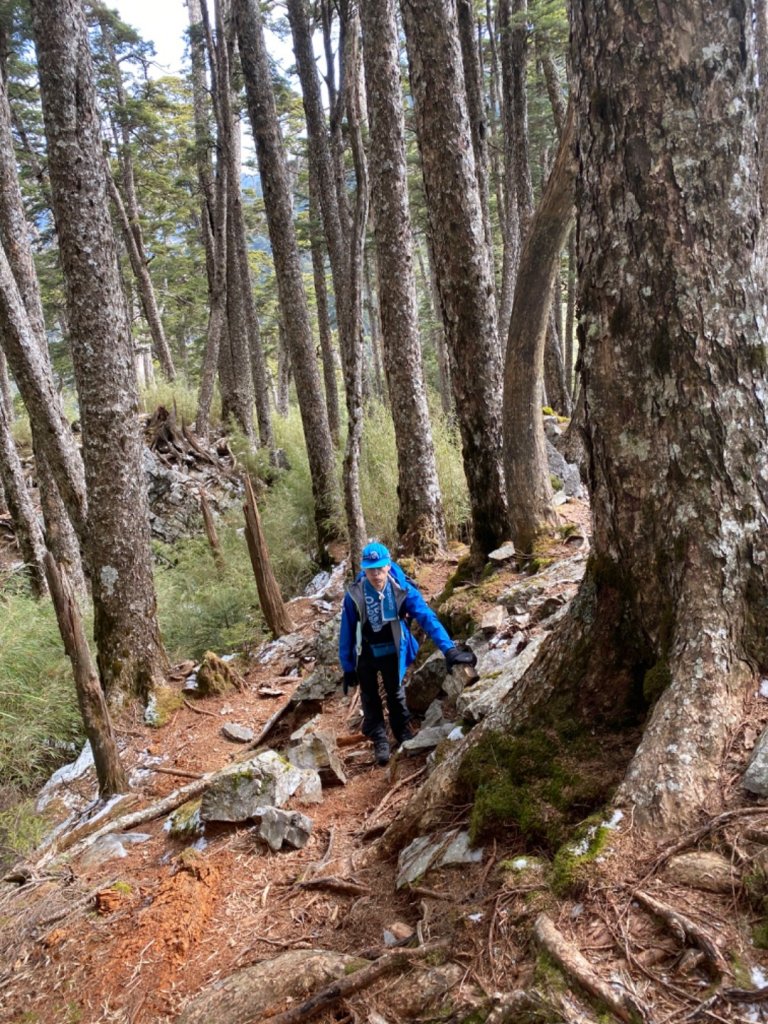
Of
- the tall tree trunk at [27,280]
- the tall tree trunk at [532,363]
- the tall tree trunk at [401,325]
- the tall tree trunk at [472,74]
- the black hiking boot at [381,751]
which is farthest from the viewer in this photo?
the tall tree trunk at [472,74]

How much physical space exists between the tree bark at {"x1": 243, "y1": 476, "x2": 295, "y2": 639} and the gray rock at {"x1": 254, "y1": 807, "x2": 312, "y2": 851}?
4.67 meters

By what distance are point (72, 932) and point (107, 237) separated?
19.7 feet

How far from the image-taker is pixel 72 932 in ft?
11.4

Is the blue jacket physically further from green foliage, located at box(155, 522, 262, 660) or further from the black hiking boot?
green foliage, located at box(155, 522, 262, 660)

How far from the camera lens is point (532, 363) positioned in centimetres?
564

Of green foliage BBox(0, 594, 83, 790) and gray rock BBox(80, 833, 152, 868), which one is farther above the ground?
green foliage BBox(0, 594, 83, 790)

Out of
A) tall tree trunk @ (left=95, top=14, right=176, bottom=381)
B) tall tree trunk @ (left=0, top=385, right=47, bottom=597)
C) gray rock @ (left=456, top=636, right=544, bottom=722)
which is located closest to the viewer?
gray rock @ (left=456, top=636, right=544, bottom=722)

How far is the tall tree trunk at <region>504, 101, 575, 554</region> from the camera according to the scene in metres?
4.68

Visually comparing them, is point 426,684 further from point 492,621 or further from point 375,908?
point 375,908

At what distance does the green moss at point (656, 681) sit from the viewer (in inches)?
106

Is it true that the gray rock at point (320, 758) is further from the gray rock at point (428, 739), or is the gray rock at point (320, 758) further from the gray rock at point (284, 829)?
the gray rock at point (284, 829)

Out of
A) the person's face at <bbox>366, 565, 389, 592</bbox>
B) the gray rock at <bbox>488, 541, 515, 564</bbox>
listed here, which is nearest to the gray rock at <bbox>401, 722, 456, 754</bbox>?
the person's face at <bbox>366, 565, 389, 592</bbox>

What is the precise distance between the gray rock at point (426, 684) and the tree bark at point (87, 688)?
246 centimetres

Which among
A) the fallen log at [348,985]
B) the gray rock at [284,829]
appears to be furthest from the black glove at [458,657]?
the fallen log at [348,985]
